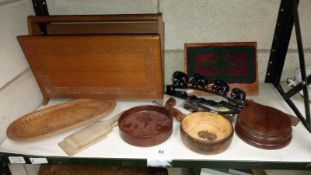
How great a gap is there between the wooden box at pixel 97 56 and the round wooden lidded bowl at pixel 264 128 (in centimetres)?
34

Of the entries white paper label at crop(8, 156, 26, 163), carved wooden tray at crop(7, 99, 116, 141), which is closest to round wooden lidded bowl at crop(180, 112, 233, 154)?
carved wooden tray at crop(7, 99, 116, 141)

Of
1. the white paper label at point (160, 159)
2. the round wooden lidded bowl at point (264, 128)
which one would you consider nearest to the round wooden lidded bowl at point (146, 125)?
the white paper label at point (160, 159)

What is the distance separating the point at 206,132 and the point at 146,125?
212mm

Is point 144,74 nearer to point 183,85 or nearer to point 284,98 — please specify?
point 183,85

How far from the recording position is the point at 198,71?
117 centimetres

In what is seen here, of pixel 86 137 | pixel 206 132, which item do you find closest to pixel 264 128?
pixel 206 132

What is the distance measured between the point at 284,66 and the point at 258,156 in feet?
1.88

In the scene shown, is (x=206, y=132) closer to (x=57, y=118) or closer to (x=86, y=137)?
(x=86, y=137)

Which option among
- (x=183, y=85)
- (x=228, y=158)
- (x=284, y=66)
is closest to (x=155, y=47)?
(x=183, y=85)

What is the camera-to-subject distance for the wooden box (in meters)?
0.93

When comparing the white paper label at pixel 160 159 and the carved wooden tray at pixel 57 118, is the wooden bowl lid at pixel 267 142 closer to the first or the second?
the white paper label at pixel 160 159

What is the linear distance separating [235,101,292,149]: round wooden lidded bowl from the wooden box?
0.34 meters

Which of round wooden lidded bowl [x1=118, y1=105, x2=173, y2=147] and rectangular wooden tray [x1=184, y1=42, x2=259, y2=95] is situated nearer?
round wooden lidded bowl [x1=118, y1=105, x2=173, y2=147]

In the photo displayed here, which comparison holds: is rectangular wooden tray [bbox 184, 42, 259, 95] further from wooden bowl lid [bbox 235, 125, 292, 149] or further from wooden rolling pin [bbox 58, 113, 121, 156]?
wooden rolling pin [bbox 58, 113, 121, 156]
